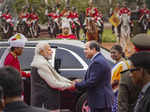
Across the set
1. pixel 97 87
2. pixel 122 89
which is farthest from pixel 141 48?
pixel 97 87

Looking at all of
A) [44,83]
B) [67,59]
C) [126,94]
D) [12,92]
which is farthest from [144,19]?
[12,92]

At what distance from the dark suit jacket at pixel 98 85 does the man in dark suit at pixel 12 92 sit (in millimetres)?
2887

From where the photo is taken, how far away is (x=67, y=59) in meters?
9.26

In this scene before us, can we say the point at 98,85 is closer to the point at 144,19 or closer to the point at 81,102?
the point at 81,102

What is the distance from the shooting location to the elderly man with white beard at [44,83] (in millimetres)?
6770

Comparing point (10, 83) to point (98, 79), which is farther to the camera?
point (98, 79)

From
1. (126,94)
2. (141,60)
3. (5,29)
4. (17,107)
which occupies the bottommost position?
(5,29)

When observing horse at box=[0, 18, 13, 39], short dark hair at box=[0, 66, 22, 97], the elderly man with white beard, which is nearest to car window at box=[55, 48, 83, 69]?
the elderly man with white beard

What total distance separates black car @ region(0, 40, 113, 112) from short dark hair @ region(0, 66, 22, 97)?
5.02 m

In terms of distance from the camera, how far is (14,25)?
32969mm

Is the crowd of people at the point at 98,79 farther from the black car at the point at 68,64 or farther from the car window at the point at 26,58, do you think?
the car window at the point at 26,58

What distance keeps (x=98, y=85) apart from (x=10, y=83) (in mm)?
3051

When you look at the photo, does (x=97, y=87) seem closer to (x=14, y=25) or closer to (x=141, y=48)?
(x=141, y=48)

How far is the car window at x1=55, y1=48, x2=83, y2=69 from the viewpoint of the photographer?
9172 millimetres
